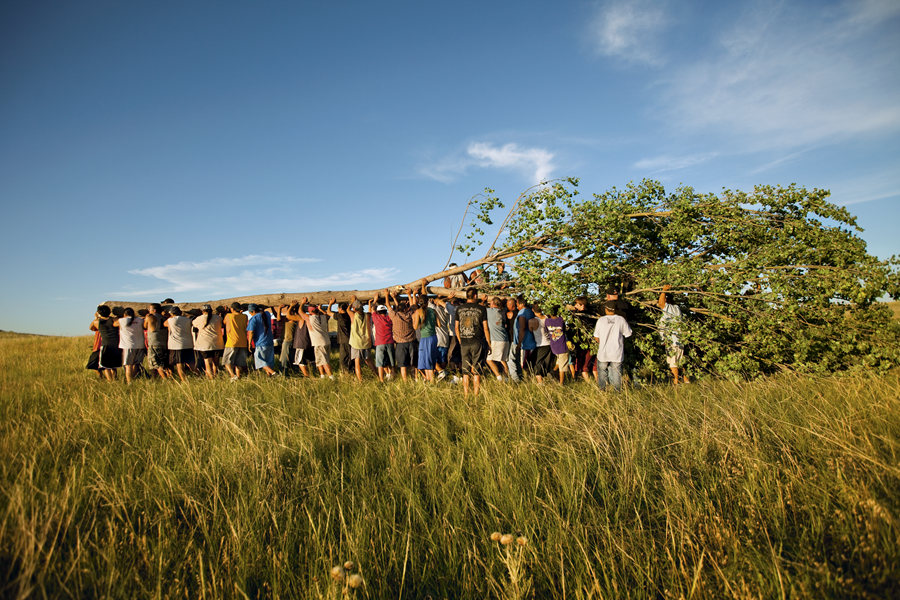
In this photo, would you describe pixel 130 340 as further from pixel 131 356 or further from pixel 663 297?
pixel 663 297

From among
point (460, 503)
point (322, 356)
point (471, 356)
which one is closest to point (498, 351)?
point (471, 356)

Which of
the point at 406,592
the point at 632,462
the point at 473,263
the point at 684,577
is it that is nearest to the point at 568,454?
the point at 632,462

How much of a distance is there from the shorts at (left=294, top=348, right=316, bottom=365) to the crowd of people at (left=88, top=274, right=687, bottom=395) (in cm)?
2

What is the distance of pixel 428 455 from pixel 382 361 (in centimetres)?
514

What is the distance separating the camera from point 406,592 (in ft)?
7.78

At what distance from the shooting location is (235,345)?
961 centimetres

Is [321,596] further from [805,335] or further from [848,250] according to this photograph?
[848,250]

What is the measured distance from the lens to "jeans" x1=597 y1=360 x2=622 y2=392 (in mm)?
7243

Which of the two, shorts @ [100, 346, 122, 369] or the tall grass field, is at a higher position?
shorts @ [100, 346, 122, 369]

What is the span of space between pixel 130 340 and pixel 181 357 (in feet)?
3.63

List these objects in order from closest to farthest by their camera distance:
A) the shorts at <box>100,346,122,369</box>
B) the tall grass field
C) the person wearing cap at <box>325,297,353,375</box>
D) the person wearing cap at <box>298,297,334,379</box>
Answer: the tall grass field
the shorts at <box>100,346,122,369</box>
the person wearing cap at <box>298,297,334,379</box>
the person wearing cap at <box>325,297,353,375</box>

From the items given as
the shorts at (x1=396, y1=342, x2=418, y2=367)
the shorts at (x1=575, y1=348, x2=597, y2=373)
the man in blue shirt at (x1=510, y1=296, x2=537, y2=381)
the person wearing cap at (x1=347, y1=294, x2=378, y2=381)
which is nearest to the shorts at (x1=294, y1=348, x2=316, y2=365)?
the person wearing cap at (x1=347, y1=294, x2=378, y2=381)

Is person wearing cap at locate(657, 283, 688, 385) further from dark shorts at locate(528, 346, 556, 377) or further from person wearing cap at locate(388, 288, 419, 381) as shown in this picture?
person wearing cap at locate(388, 288, 419, 381)

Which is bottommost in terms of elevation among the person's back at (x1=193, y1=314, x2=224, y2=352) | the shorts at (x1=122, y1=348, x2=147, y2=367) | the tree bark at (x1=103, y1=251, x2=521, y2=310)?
the shorts at (x1=122, y1=348, x2=147, y2=367)
